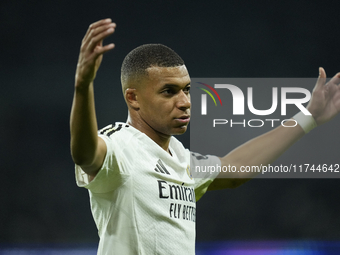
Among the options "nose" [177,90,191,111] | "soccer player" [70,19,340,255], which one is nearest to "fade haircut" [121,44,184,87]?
"soccer player" [70,19,340,255]

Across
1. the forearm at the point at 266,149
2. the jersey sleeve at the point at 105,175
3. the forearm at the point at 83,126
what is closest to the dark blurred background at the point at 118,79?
the forearm at the point at 266,149

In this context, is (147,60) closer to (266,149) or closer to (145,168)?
(145,168)

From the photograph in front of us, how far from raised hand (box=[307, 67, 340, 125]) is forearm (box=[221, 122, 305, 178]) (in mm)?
101

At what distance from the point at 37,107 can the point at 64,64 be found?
1.54 feet

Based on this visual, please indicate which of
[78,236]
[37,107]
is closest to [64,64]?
[37,107]

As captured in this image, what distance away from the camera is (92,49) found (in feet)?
2.71

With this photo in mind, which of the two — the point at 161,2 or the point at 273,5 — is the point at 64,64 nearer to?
the point at 161,2

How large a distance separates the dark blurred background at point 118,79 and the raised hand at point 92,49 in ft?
8.52

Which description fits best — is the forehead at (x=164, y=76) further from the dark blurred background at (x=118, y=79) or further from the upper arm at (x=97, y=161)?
the dark blurred background at (x=118, y=79)

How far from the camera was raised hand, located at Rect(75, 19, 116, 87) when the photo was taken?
0.80m

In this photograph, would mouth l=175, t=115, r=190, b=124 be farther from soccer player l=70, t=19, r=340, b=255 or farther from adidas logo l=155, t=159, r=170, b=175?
adidas logo l=155, t=159, r=170, b=175

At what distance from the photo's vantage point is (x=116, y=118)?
3.44 meters

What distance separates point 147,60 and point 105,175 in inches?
17.9

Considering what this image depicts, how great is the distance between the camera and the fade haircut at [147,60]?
1.27m
